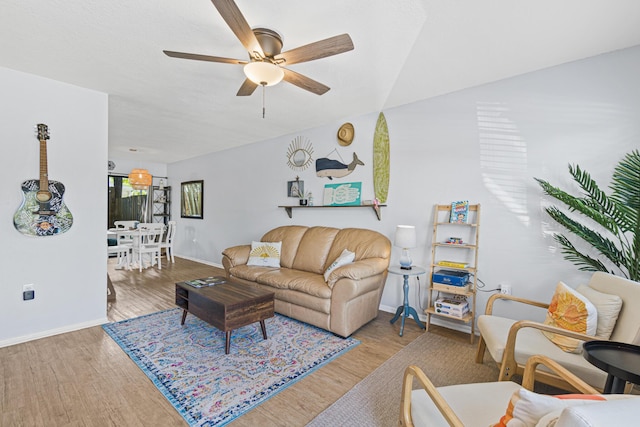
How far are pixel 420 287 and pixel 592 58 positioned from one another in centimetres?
270

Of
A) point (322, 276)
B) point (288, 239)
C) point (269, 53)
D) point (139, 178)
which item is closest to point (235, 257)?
point (288, 239)

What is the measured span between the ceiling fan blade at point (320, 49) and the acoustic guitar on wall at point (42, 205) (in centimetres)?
260

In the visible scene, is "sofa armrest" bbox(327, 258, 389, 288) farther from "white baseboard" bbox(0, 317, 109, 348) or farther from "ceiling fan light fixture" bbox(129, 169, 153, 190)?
"ceiling fan light fixture" bbox(129, 169, 153, 190)

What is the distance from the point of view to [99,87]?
312 centimetres

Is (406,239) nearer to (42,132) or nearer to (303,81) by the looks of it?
(303,81)

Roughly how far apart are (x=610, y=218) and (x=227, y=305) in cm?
312

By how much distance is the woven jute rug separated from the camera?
71.2 inches

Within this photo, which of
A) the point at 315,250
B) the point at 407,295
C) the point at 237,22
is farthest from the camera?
the point at 315,250

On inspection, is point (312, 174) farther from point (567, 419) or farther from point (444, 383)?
point (567, 419)

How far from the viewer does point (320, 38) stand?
87.7 inches

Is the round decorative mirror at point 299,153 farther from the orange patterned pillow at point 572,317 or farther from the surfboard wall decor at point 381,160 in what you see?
the orange patterned pillow at point 572,317

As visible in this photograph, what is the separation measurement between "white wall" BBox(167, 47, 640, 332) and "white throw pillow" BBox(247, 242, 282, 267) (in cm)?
95

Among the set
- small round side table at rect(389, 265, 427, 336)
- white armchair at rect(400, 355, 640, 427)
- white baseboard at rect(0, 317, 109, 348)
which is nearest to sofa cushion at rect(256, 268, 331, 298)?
small round side table at rect(389, 265, 427, 336)

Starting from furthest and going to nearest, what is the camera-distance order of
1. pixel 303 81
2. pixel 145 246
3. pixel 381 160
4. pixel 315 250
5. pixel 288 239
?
pixel 145 246
pixel 288 239
pixel 315 250
pixel 381 160
pixel 303 81
